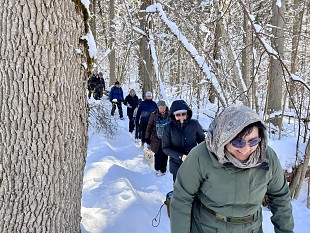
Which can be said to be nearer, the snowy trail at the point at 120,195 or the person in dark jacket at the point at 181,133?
the snowy trail at the point at 120,195

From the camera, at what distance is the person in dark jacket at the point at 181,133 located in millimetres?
4555

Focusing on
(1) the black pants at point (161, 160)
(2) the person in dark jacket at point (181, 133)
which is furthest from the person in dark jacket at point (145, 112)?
(2) the person in dark jacket at point (181, 133)

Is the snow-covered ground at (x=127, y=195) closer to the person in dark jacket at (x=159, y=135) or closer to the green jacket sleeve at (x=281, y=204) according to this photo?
the person in dark jacket at (x=159, y=135)

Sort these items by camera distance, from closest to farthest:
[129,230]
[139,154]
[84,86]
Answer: [84,86] < [129,230] < [139,154]

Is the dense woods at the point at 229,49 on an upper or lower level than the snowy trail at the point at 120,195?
upper

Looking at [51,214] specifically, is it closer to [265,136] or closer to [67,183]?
[67,183]

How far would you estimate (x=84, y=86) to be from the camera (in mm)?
2682

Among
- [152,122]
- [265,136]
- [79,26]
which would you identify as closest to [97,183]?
[152,122]

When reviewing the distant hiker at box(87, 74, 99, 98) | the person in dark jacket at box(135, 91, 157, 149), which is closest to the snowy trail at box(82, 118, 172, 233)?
the person in dark jacket at box(135, 91, 157, 149)

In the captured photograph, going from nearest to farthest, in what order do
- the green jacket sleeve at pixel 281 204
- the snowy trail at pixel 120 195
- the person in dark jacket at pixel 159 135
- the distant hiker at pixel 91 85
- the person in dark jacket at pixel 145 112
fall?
the green jacket sleeve at pixel 281 204 < the snowy trail at pixel 120 195 < the person in dark jacket at pixel 159 135 < the distant hiker at pixel 91 85 < the person in dark jacket at pixel 145 112

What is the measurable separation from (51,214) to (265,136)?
1630 millimetres

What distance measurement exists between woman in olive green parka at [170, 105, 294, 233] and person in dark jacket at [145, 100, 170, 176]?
15.4ft

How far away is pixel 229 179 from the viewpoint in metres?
1.95

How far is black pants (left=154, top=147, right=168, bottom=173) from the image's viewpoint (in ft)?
→ 22.9
